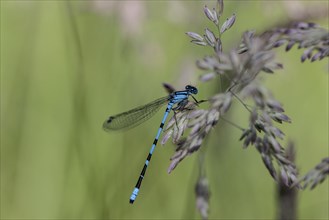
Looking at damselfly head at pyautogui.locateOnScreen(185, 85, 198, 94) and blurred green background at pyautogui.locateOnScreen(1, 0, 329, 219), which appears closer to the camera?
damselfly head at pyautogui.locateOnScreen(185, 85, 198, 94)

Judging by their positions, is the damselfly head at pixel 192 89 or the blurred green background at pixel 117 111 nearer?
the damselfly head at pixel 192 89

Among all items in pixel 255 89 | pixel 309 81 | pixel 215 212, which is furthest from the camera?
pixel 309 81

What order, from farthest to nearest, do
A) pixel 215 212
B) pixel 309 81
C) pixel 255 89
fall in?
pixel 309 81 → pixel 215 212 → pixel 255 89

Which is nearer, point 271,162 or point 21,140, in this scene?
point 271,162

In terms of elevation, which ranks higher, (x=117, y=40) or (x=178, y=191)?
(x=117, y=40)

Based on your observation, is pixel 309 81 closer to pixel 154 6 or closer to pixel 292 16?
pixel 292 16

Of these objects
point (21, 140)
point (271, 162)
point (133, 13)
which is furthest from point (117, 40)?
point (271, 162)

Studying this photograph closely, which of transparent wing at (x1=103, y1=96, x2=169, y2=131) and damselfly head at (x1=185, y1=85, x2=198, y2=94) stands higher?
damselfly head at (x1=185, y1=85, x2=198, y2=94)

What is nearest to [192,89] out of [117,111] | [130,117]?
[130,117]
